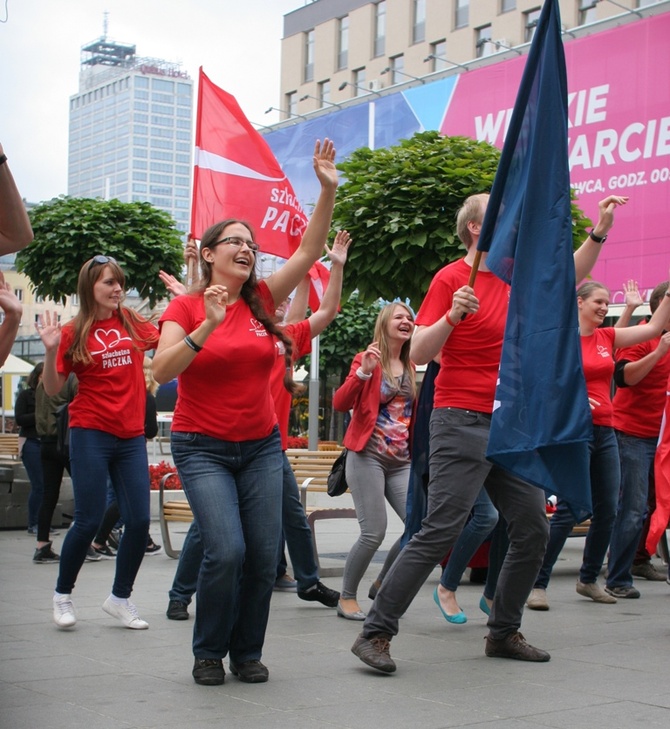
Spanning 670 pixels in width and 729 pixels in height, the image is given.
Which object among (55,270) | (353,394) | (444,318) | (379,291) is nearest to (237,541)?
(444,318)

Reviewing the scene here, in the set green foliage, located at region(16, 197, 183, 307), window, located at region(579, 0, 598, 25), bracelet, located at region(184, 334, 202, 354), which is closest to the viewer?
bracelet, located at region(184, 334, 202, 354)

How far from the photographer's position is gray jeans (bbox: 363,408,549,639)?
5.34 metres

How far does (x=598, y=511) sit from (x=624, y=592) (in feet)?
2.62

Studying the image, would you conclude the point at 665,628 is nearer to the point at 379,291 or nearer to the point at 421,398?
the point at 421,398

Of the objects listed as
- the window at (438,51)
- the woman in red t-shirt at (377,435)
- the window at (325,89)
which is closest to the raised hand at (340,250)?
the woman in red t-shirt at (377,435)

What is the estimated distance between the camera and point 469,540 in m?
6.89

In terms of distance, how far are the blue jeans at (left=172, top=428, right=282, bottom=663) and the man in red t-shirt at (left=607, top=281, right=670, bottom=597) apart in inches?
143

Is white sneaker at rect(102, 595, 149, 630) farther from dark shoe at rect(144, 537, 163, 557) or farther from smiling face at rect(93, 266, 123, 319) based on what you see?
dark shoe at rect(144, 537, 163, 557)

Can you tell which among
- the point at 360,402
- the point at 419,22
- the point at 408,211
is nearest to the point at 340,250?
the point at 360,402

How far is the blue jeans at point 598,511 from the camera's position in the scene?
7398 millimetres

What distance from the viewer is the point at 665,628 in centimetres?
662

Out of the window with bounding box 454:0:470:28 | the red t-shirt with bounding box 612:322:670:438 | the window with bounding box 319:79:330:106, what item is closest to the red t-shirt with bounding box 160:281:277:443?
the red t-shirt with bounding box 612:322:670:438

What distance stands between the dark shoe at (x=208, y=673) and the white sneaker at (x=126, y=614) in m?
1.53

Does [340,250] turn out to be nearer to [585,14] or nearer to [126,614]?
[126,614]
